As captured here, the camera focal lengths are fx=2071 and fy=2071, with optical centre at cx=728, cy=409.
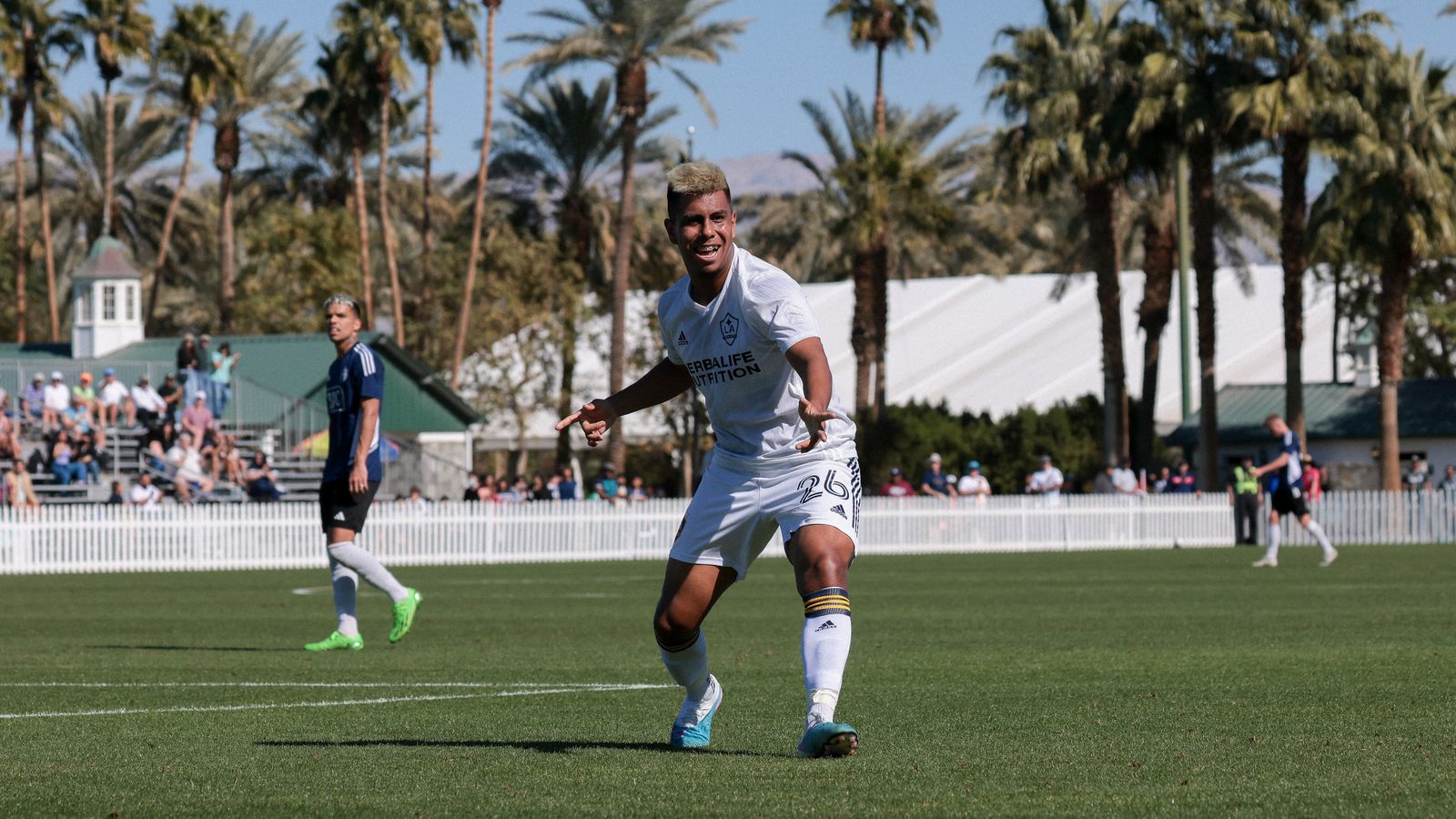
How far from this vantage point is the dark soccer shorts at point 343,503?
40.9ft

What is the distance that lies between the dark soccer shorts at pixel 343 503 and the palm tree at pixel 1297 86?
33.6 m

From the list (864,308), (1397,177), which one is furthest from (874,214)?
(1397,177)

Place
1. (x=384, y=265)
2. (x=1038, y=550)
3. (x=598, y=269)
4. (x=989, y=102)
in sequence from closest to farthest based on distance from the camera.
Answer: (x=1038, y=550)
(x=989, y=102)
(x=598, y=269)
(x=384, y=265)

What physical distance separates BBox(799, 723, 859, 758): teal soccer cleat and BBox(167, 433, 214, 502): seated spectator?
29.8 meters

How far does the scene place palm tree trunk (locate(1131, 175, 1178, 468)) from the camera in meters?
48.5

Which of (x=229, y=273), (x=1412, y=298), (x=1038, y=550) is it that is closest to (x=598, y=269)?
(x=229, y=273)

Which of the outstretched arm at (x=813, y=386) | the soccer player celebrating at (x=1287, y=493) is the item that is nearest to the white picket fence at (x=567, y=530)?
the soccer player celebrating at (x=1287, y=493)

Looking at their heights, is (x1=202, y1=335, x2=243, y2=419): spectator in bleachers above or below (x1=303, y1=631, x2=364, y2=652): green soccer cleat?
above

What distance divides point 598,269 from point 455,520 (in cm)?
3058

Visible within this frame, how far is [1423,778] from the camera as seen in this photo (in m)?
6.29

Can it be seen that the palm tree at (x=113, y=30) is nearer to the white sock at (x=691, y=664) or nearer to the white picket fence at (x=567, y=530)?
the white picket fence at (x=567, y=530)

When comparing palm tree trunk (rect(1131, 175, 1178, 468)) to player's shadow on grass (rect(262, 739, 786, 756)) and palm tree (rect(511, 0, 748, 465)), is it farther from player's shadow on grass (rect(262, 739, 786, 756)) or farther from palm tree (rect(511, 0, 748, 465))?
player's shadow on grass (rect(262, 739, 786, 756))

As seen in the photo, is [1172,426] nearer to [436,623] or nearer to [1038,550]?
[1038,550]

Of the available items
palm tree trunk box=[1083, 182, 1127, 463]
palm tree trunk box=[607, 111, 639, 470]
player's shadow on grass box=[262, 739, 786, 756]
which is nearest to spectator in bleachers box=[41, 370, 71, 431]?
palm tree trunk box=[607, 111, 639, 470]
